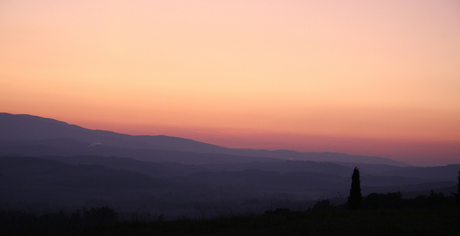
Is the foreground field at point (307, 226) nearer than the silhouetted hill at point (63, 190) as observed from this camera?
Yes

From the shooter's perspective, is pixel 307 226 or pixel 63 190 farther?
pixel 63 190

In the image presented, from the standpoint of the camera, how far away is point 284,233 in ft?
51.6

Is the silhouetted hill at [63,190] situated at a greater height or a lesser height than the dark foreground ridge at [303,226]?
lesser

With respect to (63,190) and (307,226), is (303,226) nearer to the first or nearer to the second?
(307,226)

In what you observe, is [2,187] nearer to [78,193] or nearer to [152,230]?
[78,193]

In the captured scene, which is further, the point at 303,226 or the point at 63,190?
the point at 63,190

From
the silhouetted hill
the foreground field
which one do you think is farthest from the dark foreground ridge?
the silhouetted hill

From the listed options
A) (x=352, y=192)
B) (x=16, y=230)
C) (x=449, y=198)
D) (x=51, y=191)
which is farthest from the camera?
(x=51, y=191)

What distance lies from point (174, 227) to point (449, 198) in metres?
28.0

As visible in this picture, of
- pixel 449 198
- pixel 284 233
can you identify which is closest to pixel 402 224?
pixel 284 233

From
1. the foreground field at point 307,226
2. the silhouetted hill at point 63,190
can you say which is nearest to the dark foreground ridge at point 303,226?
the foreground field at point 307,226

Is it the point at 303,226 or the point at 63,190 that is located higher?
the point at 303,226

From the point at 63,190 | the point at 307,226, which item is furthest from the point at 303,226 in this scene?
the point at 63,190

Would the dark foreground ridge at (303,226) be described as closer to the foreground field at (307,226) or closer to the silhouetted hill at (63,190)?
the foreground field at (307,226)
